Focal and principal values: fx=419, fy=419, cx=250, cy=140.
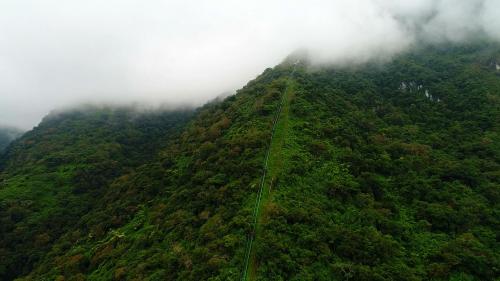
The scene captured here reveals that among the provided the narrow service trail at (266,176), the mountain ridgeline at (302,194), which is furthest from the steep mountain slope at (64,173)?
the narrow service trail at (266,176)

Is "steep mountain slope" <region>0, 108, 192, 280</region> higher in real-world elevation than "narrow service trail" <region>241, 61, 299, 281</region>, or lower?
lower

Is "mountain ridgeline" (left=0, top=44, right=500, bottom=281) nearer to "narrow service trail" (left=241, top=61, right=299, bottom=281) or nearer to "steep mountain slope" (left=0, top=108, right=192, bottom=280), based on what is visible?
"narrow service trail" (left=241, top=61, right=299, bottom=281)

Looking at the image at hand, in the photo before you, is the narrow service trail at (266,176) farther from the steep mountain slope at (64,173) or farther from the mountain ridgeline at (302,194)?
the steep mountain slope at (64,173)

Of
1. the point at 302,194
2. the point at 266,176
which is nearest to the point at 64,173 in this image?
the point at 266,176

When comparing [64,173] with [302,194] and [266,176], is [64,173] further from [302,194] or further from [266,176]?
[302,194]

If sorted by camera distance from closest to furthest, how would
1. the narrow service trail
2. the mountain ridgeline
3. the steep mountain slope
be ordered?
1. the narrow service trail
2. the mountain ridgeline
3. the steep mountain slope

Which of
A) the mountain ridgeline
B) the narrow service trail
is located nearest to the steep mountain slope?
the mountain ridgeline

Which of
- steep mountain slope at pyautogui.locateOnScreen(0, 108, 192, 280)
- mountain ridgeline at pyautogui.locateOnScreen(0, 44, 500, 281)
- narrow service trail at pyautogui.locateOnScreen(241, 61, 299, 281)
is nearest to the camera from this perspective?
narrow service trail at pyautogui.locateOnScreen(241, 61, 299, 281)
